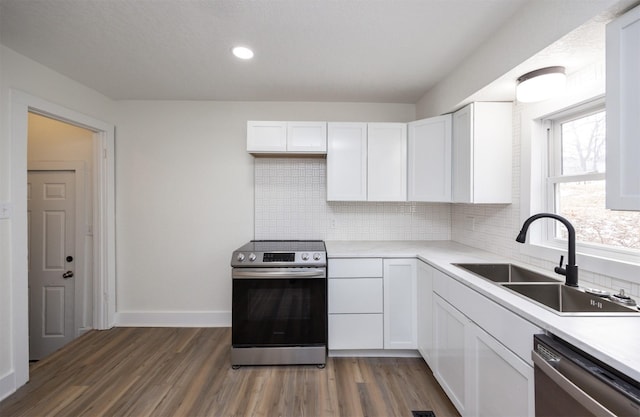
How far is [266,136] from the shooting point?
2590mm

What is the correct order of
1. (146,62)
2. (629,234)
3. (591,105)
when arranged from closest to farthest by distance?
(629,234) → (591,105) → (146,62)

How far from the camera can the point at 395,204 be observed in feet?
9.89

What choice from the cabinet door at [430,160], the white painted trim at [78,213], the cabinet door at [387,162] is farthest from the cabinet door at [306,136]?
the white painted trim at [78,213]

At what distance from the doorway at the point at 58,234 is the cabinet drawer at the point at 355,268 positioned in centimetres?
258

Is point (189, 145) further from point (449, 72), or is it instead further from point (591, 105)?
point (591, 105)

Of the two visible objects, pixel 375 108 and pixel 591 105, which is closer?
pixel 591 105

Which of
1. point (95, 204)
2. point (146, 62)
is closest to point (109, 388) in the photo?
point (95, 204)

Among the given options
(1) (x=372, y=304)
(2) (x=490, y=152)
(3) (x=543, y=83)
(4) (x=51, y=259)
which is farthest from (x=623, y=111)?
(4) (x=51, y=259)

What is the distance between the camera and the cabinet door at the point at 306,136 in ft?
8.52

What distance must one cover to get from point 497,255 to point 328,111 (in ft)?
6.89

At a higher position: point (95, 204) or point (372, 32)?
point (372, 32)

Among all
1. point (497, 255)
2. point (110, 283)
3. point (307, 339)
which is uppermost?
point (497, 255)

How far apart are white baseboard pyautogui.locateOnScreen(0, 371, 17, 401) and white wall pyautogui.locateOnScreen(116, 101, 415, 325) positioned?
1042 mm

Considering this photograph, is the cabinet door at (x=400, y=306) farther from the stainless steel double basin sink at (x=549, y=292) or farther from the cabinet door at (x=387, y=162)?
the cabinet door at (x=387, y=162)
